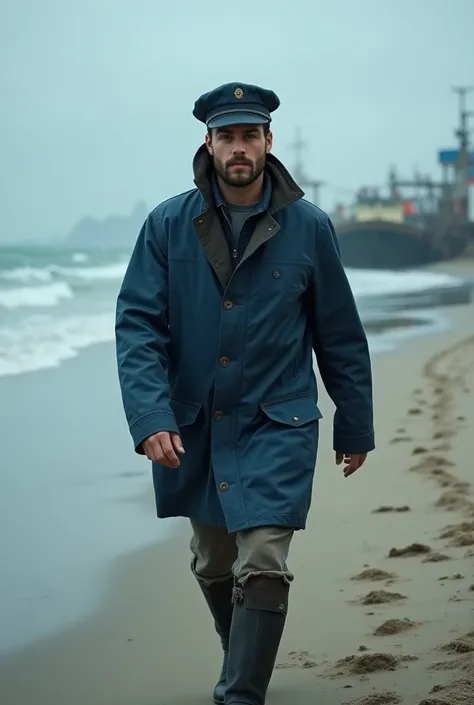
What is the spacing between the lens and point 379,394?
34.1 feet

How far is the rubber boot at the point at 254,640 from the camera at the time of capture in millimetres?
3326

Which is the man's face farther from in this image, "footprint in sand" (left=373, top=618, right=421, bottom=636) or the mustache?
"footprint in sand" (left=373, top=618, right=421, bottom=636)

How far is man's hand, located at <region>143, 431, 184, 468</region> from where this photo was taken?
333 cm

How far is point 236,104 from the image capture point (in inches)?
137

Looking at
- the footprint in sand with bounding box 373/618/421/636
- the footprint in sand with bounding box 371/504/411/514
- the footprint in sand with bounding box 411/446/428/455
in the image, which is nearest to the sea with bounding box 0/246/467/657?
the footprint in sand with bounding box 371/504/411/514

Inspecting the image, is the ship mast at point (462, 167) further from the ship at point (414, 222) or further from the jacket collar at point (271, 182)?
the jacket collar at point (271, 182)

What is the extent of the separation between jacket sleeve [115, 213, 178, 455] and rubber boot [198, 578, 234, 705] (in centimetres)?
56

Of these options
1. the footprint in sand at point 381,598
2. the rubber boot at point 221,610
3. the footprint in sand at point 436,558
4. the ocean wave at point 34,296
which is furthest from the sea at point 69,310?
the rubber boot at point 221,610

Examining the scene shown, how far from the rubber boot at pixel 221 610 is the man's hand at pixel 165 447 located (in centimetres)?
59

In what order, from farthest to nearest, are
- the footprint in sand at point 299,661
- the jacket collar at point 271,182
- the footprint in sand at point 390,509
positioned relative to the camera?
the footprint in sand at point 390,509 → the footprint in sand at point 299,661 → the jacket collar at point 271,182

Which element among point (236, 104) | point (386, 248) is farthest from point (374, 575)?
point (386, 248)

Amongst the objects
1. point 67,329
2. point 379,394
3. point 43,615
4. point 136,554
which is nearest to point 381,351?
point 379,394

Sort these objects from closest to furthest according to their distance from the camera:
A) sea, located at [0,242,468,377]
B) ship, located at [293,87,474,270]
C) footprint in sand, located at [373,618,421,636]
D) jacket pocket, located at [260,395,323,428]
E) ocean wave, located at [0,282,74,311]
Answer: jacket pocket, located at [260,395,323,428], footprint in sand, located at [373,618,421,636], sea, located at [0,242,468,377], ocean wave, located at [0,282,74,311], ship, located at [293,87,474,270]

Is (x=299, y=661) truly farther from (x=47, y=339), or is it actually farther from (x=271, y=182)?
(x=47, y=339)
